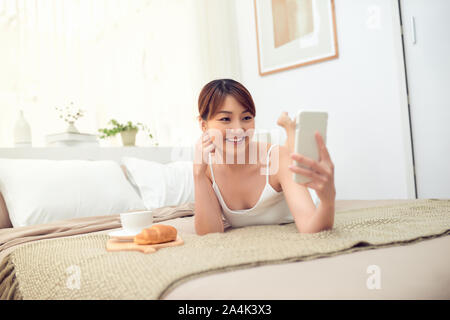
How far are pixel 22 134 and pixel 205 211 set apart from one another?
1.63 m

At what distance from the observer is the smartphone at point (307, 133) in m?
0.77

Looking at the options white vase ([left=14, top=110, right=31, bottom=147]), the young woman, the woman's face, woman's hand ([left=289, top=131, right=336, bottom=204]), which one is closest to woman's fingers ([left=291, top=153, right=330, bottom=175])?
woman's hand ([left=289, top=131, right=336, bottom=204])

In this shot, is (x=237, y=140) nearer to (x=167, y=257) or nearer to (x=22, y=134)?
(x=167, y=257)

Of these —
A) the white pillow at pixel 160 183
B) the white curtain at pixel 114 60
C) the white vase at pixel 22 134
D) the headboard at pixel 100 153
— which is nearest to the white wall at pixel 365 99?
the white curtain at pixel 114 60

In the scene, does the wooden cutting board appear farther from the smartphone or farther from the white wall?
the white wall

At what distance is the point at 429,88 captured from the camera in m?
2.44

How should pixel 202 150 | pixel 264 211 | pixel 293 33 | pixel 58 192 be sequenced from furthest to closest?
pixel 293 33 < pixel 58 192 < pixel 264 211 < pixel 202 150

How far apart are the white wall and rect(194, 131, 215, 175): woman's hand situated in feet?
6.25

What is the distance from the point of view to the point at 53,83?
254 cm

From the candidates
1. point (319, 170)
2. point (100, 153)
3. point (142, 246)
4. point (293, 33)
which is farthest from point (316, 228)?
point (293, 33)

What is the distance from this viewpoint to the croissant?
0.87 meters

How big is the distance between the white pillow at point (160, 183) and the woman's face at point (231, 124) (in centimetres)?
104

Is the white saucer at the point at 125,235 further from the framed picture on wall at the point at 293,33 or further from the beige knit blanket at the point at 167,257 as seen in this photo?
the framed picture on wall at the point at 293,33

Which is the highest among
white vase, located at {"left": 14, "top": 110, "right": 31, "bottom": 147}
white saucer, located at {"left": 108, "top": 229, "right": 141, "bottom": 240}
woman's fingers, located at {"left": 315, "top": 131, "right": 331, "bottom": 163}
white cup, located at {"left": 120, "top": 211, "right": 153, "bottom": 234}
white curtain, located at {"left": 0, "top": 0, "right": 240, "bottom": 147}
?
white curtain, located at {"left": 0, "top": 0, "right": 240, "bottom": 147}
